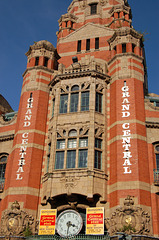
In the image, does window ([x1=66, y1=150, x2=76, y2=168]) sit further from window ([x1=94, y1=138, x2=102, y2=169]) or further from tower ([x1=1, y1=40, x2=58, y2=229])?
tower ([x1=1, y1=40, x2=58, y2=229])

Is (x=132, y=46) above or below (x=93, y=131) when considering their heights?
above

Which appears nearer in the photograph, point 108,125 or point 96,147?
point 96,147

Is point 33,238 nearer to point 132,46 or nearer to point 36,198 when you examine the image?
point 36,198

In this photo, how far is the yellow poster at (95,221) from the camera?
84.5 feet

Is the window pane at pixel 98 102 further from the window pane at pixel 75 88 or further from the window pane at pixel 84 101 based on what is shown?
the window pane at pixel 75 88

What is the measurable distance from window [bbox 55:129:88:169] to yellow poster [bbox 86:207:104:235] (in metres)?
4.05

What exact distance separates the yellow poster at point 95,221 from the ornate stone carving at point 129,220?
0.91m

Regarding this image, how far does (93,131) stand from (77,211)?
726 cm

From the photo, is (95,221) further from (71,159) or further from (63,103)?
(63,103)

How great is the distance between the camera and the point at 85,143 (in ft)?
98.3

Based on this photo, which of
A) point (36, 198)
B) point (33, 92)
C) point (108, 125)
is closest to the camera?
point (36, 198)

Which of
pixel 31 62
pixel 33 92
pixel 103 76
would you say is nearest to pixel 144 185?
pixel 103 76

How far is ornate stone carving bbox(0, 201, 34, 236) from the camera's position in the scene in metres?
27.4

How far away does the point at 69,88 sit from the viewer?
110 ft
